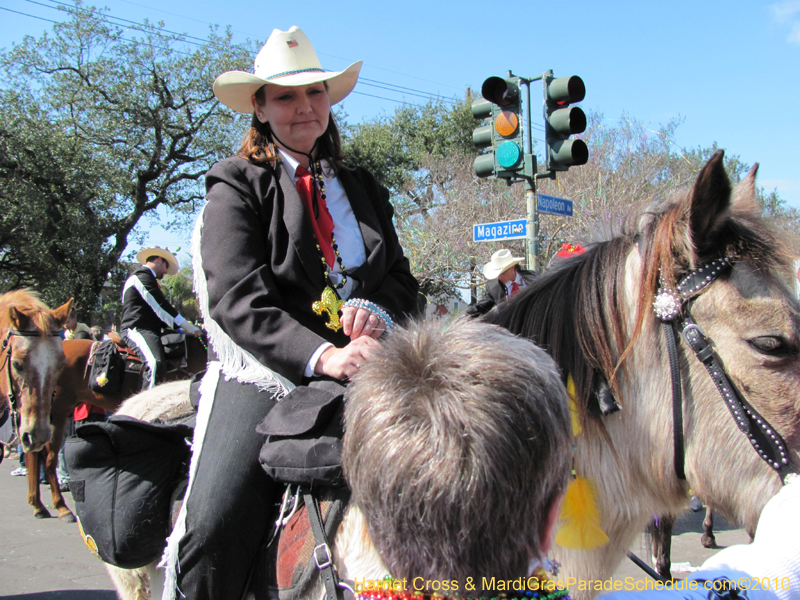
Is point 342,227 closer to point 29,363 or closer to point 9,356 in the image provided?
point 9,356

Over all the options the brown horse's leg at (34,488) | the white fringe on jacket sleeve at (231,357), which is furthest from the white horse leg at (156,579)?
the brown horse's leg at (34,488)

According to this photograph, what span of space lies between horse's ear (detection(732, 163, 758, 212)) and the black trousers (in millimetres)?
1528

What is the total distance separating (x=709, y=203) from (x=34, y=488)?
23.1 ft

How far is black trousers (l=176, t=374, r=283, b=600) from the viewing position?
1.49m

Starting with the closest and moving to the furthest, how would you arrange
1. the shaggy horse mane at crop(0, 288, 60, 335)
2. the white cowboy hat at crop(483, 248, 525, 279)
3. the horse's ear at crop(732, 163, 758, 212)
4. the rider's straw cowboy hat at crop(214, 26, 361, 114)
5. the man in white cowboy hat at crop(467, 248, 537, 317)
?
the horse's ear at crop(732, 163, 758, 212) → the rider's straw cowboy hat at crop(214, 26, 361, 114) → the shaggy horse mane at crop(0, 288, 60, 335) → the man in white cowboy hat at crop(467, 248, 537, 317) → the white cowboy hat at crop(483, 248, 525, 279)

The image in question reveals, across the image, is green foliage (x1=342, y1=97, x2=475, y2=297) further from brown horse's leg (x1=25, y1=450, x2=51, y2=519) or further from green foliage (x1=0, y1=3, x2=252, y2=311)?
brown horse's leg (x1=25, y1=450, x2=51, y2=519)

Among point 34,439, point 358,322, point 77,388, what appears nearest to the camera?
point 358,322

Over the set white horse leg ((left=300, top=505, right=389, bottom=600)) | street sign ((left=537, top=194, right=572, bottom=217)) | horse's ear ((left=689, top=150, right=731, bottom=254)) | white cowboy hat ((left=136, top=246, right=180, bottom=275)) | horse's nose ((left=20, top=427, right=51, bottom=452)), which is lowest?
horse's nose ((left=20, top=427, right=51, bottom=452))

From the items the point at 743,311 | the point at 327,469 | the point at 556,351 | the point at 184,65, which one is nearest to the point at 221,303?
the point at 327,469

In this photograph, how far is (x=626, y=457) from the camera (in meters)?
1.48

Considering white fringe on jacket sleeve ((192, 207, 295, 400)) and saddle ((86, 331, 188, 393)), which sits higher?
white fringe on jacket sleeve ((192, 207, 295, 400))

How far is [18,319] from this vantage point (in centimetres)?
552

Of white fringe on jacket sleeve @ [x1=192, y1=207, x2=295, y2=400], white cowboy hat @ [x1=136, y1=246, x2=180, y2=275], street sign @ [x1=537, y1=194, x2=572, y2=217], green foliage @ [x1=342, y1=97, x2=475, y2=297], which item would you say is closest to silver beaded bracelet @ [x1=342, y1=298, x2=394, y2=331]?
white fringe on jacket sleeve @ [x1=192, y1=207, x2=295, y2=400]

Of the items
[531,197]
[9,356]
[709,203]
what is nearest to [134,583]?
[709,203]
